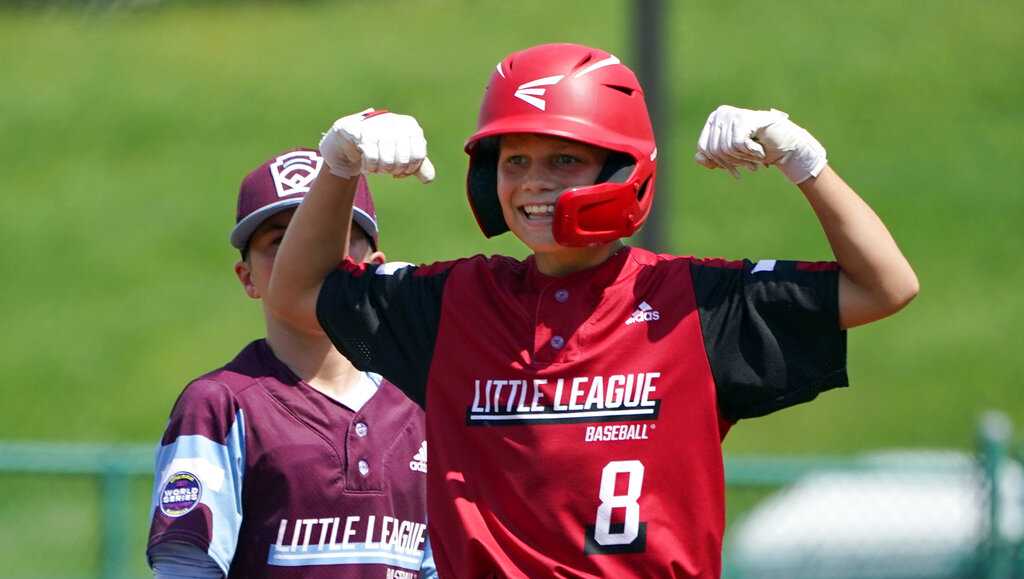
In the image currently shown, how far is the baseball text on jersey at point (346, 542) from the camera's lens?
3.61 meters

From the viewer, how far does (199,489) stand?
3.50 m

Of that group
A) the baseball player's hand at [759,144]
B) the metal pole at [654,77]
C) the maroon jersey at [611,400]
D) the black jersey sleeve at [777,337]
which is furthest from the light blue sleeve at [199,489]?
the metal pole at [654,77]

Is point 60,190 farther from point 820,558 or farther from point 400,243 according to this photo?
point 820,558

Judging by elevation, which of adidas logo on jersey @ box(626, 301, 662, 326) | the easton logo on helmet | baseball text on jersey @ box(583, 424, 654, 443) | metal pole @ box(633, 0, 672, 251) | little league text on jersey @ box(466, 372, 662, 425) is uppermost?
metal pole @ box(633, 0, 672, 251)

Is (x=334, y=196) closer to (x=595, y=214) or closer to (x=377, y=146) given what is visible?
(x=377, y=146)

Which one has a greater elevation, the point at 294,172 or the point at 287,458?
the point at 294,172

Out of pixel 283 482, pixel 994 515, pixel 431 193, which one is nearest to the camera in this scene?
pixel 283 482

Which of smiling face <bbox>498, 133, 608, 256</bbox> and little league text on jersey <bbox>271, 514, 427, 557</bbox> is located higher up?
smiling face <bbox>498, 133, 608, 256</bbox>

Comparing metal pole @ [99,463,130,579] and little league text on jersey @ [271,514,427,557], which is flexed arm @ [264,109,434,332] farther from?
metal pole @ [99,463,130,579]

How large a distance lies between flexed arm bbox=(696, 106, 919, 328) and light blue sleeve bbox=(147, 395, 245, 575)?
1.29 metres

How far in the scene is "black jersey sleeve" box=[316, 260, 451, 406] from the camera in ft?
10.7

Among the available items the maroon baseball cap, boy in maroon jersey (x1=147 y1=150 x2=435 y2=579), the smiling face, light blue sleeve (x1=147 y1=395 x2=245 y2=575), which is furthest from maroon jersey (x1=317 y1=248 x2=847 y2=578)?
the maroon baseball cap

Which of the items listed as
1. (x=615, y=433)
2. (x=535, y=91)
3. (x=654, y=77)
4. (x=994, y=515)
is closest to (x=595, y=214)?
(x=535, y=91)

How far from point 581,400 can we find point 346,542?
86cm
